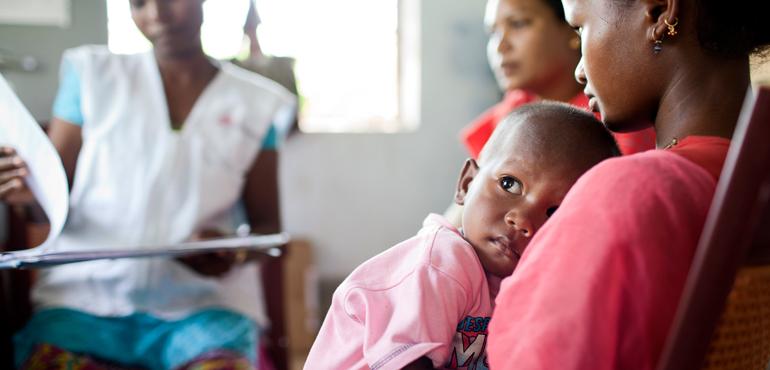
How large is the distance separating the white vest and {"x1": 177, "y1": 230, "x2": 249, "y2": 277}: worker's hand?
0.01 meters

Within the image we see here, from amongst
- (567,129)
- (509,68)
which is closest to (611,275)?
(567,129)

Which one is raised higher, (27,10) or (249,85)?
(27,10)

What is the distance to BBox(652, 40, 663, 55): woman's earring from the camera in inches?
30.7

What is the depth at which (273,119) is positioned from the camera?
66.4 inches

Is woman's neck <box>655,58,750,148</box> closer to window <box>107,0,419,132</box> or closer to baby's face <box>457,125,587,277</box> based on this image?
baby's face <box>457,125,587,277</box>

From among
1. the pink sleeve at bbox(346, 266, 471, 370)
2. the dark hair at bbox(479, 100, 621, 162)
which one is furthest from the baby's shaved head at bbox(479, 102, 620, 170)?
the pink sleeve at bbox(346, 266, 471, 370)

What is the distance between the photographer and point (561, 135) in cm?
88

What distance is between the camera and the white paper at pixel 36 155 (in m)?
0.80

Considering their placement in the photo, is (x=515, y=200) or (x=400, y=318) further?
(x=515, y=200)

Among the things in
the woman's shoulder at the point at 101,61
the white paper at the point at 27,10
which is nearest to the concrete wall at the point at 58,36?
the woman's shoulder at the point at 101,61

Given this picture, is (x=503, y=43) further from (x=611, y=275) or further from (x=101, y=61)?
(x=611, y=275)

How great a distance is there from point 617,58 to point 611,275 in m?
0.32

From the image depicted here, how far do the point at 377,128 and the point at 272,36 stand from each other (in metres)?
0.69

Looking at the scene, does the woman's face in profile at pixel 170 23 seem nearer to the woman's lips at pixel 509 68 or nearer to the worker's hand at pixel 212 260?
the worker's hand at pixel 212 260
